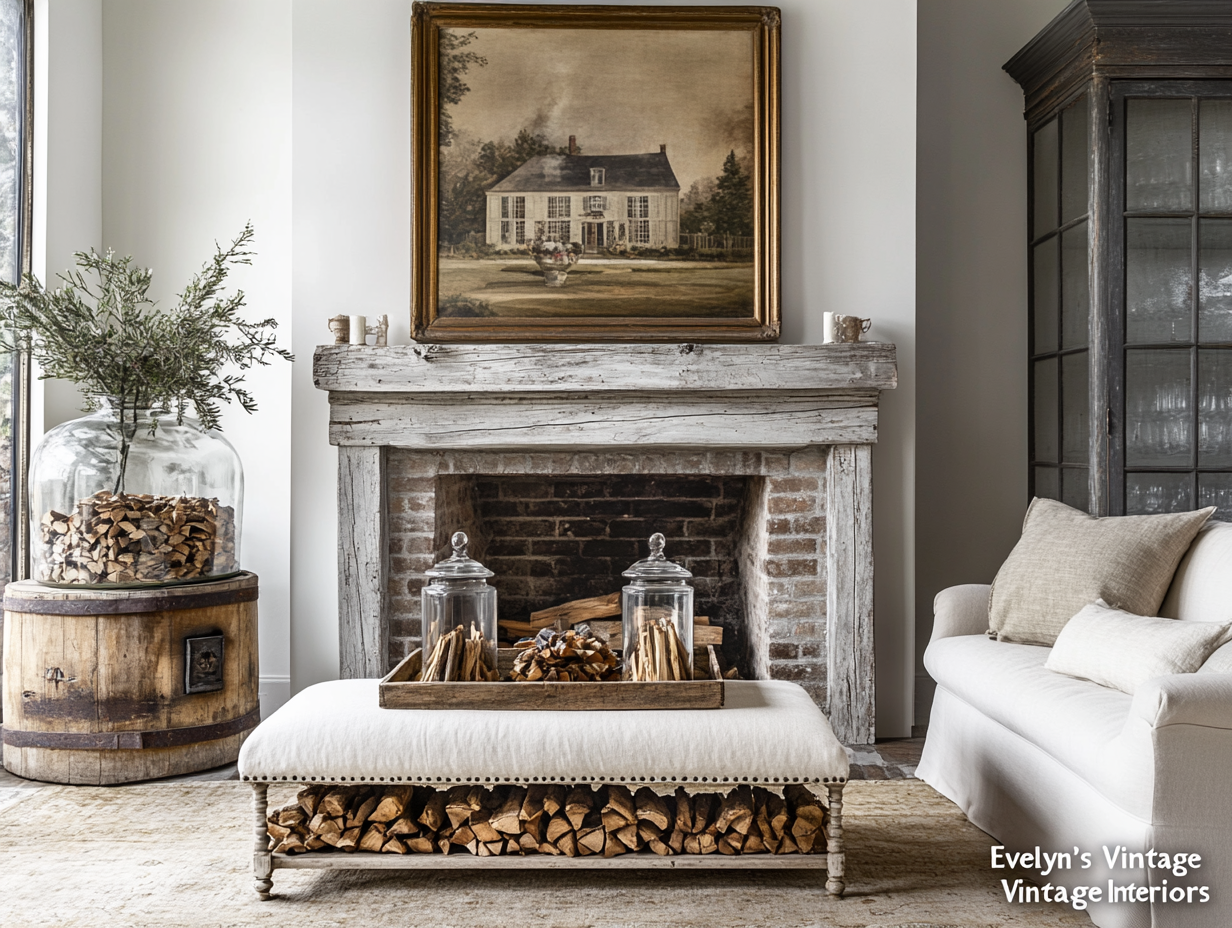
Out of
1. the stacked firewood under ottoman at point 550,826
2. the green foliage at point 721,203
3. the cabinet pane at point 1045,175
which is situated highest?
the cabinet pane at point 1045,175

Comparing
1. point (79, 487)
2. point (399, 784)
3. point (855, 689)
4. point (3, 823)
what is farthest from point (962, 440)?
point (3, 823)

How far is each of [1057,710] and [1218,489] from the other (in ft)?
5.65

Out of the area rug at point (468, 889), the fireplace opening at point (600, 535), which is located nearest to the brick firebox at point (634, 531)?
the fireplace opening at point (600, 535)

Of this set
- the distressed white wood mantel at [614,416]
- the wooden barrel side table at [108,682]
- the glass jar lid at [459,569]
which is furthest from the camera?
the distressed white wood mantel at [614,416]

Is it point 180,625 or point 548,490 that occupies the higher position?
point 548,490

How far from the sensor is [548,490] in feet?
12.6

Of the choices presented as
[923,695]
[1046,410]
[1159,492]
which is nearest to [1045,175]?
[1046,410]

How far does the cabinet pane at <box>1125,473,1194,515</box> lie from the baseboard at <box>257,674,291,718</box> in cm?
310

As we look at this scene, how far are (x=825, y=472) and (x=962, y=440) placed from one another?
839 millimetres

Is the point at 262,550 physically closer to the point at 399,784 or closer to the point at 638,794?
the point at 399,784

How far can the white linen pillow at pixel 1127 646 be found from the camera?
1929mm

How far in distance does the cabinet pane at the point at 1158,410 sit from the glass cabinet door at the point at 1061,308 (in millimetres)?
133

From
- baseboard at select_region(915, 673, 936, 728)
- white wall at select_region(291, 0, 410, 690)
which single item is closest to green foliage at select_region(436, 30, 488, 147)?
white wall at select_region(291, 0, 410, 690)

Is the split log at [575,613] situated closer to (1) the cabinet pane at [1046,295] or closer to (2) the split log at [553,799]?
(2) the split log at [553,799]
